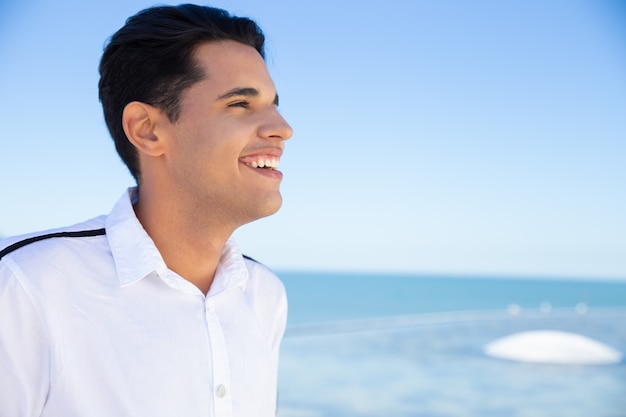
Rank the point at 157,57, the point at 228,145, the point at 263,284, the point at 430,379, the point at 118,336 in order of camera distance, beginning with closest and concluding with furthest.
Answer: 1. the point at 118,336
2. the point at 228,145
3. the point at 157,57
4. the point at 263,284
5. the point at 430,379

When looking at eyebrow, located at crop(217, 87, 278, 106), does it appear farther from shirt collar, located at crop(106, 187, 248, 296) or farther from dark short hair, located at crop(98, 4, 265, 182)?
shirt collar, located at crop(106, 187, 248, 296)

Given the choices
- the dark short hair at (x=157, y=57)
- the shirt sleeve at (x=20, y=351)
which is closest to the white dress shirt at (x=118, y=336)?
the shirt sleeve at (x=20, y=351)

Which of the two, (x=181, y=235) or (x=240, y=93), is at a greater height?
(x=240, y=93)

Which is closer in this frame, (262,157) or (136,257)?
(136,257)

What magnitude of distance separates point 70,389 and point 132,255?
11.3 inches

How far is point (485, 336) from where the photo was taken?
9.93m

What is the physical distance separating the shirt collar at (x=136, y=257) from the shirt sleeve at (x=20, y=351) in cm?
19

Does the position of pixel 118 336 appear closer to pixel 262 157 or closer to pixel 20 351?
pixel 20 351

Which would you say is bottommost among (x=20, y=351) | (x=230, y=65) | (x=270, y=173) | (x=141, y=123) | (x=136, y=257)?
(x=20, y=351)

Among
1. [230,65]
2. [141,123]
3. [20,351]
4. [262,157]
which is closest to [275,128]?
[262,157]

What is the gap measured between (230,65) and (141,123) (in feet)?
0.82

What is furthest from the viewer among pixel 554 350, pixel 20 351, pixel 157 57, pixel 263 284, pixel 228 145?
pixel 554 350

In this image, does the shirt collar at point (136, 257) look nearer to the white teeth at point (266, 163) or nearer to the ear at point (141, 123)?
the ear at point (141, 123)

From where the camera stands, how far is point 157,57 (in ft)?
4.92
